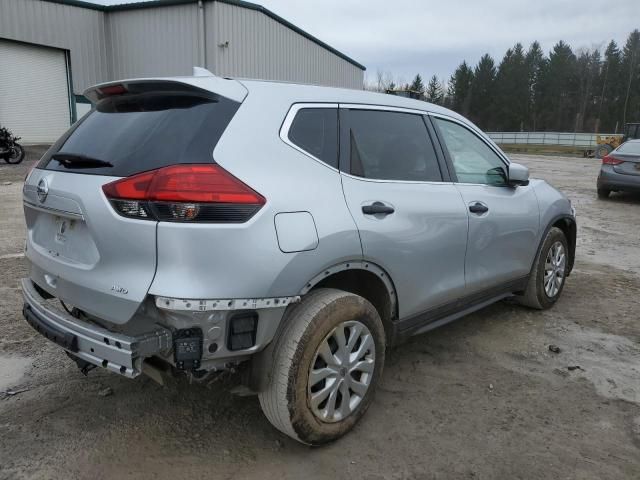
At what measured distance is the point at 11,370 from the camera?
3459 millimetres

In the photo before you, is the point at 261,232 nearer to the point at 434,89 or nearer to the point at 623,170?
the point at 623,170

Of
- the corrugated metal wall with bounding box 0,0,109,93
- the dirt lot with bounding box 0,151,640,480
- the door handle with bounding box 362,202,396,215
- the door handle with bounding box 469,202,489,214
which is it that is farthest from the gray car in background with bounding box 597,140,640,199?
the corrugated metal wall with bounding box 0,0,109,93

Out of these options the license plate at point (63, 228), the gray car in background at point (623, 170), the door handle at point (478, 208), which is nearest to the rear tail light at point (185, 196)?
the license plate at point (63, 228)

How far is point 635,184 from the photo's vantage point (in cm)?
1163

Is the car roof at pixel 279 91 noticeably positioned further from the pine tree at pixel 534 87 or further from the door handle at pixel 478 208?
the pine tree at pixel 534 87

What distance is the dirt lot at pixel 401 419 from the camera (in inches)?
102

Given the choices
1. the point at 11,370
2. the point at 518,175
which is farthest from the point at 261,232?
the point at 518,175

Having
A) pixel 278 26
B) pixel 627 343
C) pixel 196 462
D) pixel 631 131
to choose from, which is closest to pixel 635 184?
pixel 627 343

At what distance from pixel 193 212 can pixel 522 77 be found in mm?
81784

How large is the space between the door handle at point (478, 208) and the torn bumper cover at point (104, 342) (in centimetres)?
222

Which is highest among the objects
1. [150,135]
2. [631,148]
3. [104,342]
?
[150,135]

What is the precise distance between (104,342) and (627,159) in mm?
12613

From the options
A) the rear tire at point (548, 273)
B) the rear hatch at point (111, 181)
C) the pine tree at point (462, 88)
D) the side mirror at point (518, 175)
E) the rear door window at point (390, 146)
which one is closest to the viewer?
the rear hatch at point (111, 181)

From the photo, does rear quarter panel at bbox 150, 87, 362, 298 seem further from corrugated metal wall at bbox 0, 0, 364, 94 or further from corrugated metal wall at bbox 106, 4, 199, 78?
corrugated metal wall at bbox 106, 4, 199, 78
